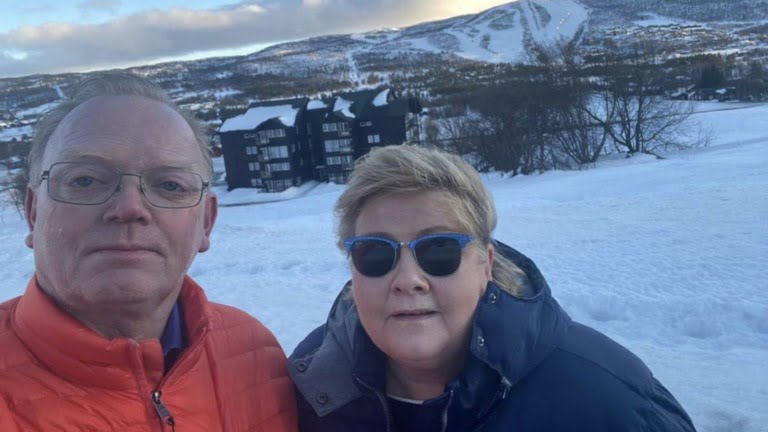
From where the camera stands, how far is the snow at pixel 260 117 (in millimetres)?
37875

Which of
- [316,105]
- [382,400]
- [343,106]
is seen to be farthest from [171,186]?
[316,105]

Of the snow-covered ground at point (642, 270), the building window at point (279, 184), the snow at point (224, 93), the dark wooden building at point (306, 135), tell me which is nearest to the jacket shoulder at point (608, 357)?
the snow-covered ground at point (642, 270)

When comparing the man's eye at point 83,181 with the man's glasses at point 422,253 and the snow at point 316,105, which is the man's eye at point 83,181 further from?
the snow at point 316,105

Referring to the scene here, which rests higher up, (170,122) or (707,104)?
(170,122)

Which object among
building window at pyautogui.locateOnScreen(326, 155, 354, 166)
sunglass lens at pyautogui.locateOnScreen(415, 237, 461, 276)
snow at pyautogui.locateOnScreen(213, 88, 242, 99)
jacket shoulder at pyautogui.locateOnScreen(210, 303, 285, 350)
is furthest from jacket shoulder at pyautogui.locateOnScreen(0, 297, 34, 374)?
snow at pyautogui.locateOnScreen(213, 88, 242, 99)

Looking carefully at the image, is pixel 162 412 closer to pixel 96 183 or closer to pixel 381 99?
pixel 96 183

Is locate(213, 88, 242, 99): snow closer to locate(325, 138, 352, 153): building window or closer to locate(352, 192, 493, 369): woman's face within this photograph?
locate(325, 138, 352, 153): building window

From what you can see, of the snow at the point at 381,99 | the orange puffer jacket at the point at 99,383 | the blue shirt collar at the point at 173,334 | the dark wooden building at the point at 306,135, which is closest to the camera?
the orange puffer jacket at the point at 99,383

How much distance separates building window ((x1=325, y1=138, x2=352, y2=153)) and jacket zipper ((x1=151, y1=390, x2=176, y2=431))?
36.5 meters

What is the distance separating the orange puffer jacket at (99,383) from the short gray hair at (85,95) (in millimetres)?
443

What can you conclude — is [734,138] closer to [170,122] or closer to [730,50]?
[170,122]

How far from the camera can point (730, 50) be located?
80.2 metres

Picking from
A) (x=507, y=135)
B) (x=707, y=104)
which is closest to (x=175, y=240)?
(x=507, y=135)

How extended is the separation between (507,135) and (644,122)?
9274mm
